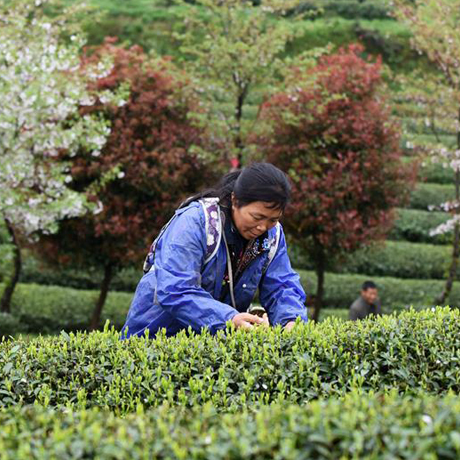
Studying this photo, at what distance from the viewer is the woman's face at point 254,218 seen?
3.83 meters

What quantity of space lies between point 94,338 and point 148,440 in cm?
161

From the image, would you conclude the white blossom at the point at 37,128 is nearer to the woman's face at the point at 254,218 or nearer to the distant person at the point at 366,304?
the distant person at the point at 366,304

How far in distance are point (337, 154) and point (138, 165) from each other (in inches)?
104

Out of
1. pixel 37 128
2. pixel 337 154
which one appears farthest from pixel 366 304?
pixel 37 128

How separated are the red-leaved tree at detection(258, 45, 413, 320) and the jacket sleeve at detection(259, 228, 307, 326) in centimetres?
574

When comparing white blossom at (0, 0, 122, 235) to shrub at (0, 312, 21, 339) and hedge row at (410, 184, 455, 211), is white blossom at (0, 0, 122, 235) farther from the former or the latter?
hedge row at (410, 184, 455, 211)

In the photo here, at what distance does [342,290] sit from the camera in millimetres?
12945

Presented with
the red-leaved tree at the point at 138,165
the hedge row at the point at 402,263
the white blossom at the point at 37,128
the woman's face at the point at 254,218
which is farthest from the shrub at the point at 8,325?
the woman's face at the point at 254,218

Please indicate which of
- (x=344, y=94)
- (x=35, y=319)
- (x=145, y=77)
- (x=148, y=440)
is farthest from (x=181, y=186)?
(x=148, y=440)

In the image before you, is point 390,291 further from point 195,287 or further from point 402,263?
point 195,287

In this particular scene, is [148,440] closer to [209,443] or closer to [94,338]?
[209,443]

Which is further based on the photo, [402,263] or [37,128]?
[402,263]

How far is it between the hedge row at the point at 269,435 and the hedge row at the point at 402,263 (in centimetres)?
1157

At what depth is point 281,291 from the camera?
4223mm
